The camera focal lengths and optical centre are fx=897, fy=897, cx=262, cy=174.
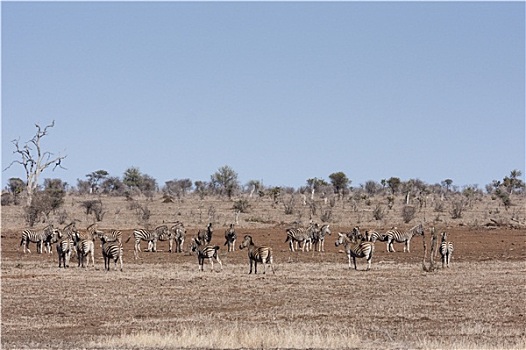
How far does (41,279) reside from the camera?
2934 cm

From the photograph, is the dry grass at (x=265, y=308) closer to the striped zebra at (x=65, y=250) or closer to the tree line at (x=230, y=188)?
the striped zebra at (x=65, y=250)

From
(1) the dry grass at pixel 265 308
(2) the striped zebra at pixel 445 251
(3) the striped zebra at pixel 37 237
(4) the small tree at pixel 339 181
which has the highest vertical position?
(4) the small tree at pixel 339 181

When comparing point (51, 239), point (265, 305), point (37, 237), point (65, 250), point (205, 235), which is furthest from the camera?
point (205, 235)

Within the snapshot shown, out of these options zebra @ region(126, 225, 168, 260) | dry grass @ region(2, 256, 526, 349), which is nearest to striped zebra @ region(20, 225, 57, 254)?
zebra @ region(126, 225, 168, 260)

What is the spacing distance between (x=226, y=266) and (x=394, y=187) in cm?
7361

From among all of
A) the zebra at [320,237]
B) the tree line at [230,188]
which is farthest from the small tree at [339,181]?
the zebra at [320,237]

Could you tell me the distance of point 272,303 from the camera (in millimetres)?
23734

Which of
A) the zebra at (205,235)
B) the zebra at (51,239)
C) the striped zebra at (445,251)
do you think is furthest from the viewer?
the zebra at (205,235)

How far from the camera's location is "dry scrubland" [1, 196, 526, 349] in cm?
1711

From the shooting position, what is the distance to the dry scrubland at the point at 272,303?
56.1ft

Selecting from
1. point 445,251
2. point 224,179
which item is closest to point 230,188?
point 224,179

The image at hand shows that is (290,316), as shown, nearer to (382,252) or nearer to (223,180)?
(382,252)

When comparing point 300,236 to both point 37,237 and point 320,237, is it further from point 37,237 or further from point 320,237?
point 37,237

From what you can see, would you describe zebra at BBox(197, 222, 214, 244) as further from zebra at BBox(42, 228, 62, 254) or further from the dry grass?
the dry grass
